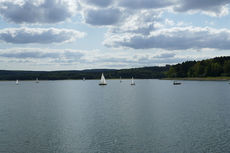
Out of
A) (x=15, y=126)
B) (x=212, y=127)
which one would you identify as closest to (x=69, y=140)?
(x=15, y=126)

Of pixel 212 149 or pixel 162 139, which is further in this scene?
pixel 162 139

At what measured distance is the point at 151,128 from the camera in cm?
4575

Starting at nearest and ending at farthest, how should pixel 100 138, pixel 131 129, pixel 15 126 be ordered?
pixel 100 138, pixel 131 129, pixel 15 126

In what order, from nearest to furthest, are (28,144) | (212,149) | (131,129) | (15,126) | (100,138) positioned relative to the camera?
(212,149) < (28,144) < (100,138) < (131,129) < (15,126)

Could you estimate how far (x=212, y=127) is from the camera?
1795 inches

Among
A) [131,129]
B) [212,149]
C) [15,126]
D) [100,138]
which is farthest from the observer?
[15,126]

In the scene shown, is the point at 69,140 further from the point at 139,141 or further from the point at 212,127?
the point at 212,127

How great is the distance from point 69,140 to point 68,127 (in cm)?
955

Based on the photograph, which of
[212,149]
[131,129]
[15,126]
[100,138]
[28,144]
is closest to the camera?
[212,149]

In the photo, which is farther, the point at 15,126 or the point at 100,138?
the point at 15,126

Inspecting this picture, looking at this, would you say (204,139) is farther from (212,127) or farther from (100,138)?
(100,138)

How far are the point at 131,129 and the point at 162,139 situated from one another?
26.7ft

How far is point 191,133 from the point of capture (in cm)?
4134

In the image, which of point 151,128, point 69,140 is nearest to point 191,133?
point 151,128
